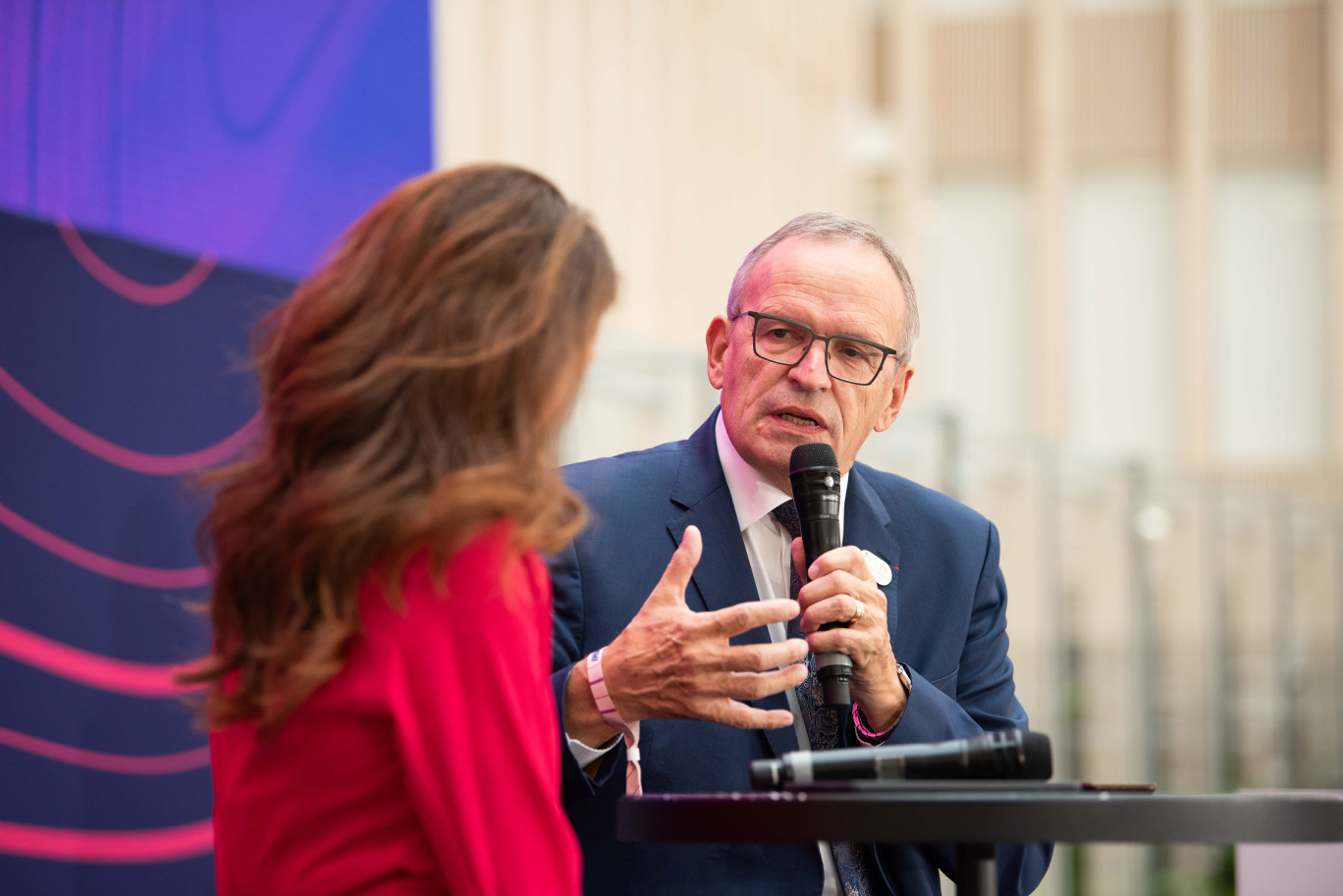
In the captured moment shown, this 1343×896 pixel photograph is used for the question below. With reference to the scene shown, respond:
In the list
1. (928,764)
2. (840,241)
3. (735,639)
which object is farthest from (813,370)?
(928,764)

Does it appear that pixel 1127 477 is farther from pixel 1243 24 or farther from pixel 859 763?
pixel 1243 24

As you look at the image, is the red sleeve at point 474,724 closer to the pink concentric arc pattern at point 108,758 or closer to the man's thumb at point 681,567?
the man's thumb at point 681,567

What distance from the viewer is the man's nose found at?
1.97 metres

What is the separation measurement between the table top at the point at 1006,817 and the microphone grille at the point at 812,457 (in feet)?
1.86

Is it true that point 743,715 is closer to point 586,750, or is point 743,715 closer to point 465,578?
point 586,750

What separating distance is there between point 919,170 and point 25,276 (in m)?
9.35

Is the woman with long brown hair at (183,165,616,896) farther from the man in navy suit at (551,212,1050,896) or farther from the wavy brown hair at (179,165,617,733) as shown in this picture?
the man in navy suit at (551,212,1050,896)

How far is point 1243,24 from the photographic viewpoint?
10469 mm

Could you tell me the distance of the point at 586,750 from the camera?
1668 mm

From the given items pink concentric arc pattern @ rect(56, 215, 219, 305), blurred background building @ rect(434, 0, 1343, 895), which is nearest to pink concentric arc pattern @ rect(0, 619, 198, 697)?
pink concentric arc pattern @ rect(56, 215, 219, 305)

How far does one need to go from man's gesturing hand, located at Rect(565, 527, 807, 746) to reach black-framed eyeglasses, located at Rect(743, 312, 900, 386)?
580 mm

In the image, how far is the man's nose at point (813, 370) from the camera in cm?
197

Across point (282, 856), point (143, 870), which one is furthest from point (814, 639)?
point (143, 870)

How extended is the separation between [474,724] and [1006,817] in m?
A: 0.50
